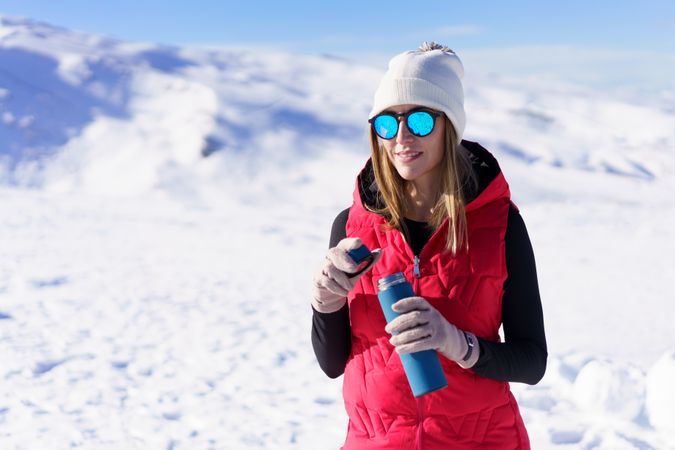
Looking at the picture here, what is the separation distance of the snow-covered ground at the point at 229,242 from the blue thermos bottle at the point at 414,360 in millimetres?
2291

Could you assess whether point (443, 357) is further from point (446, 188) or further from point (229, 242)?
point (229, 242)

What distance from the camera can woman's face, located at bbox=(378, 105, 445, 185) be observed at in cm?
156

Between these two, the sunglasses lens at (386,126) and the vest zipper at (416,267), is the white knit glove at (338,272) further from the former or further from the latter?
the sunglasses lens at (386,126)

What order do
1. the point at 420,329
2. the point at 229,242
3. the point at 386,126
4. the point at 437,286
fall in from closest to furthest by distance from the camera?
1. the point at 420,329
2. the point at 437,286
3. the point at 386,126
4. the point at 229,242

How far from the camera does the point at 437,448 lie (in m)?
1.47

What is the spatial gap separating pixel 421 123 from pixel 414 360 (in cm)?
58

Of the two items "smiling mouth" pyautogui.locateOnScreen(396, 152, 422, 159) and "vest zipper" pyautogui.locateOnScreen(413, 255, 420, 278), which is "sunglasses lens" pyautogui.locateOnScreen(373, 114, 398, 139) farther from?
"vest zipper" pyautogui.locateOnScreen(413, 255, 420, 278)

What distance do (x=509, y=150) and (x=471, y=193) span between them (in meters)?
13.0

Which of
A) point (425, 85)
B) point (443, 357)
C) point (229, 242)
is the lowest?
point (229, 242)

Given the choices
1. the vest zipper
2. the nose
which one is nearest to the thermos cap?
the vest zipper

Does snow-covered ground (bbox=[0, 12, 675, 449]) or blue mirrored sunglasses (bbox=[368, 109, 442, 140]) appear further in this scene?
snow-covered ground (bbox=[0, 12, 675, 449])

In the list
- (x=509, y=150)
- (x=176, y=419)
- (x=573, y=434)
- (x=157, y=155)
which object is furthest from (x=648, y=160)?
(x=176, y=419)

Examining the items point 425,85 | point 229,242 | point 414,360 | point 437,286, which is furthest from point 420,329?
point 229,242

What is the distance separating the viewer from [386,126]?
1604 mm
